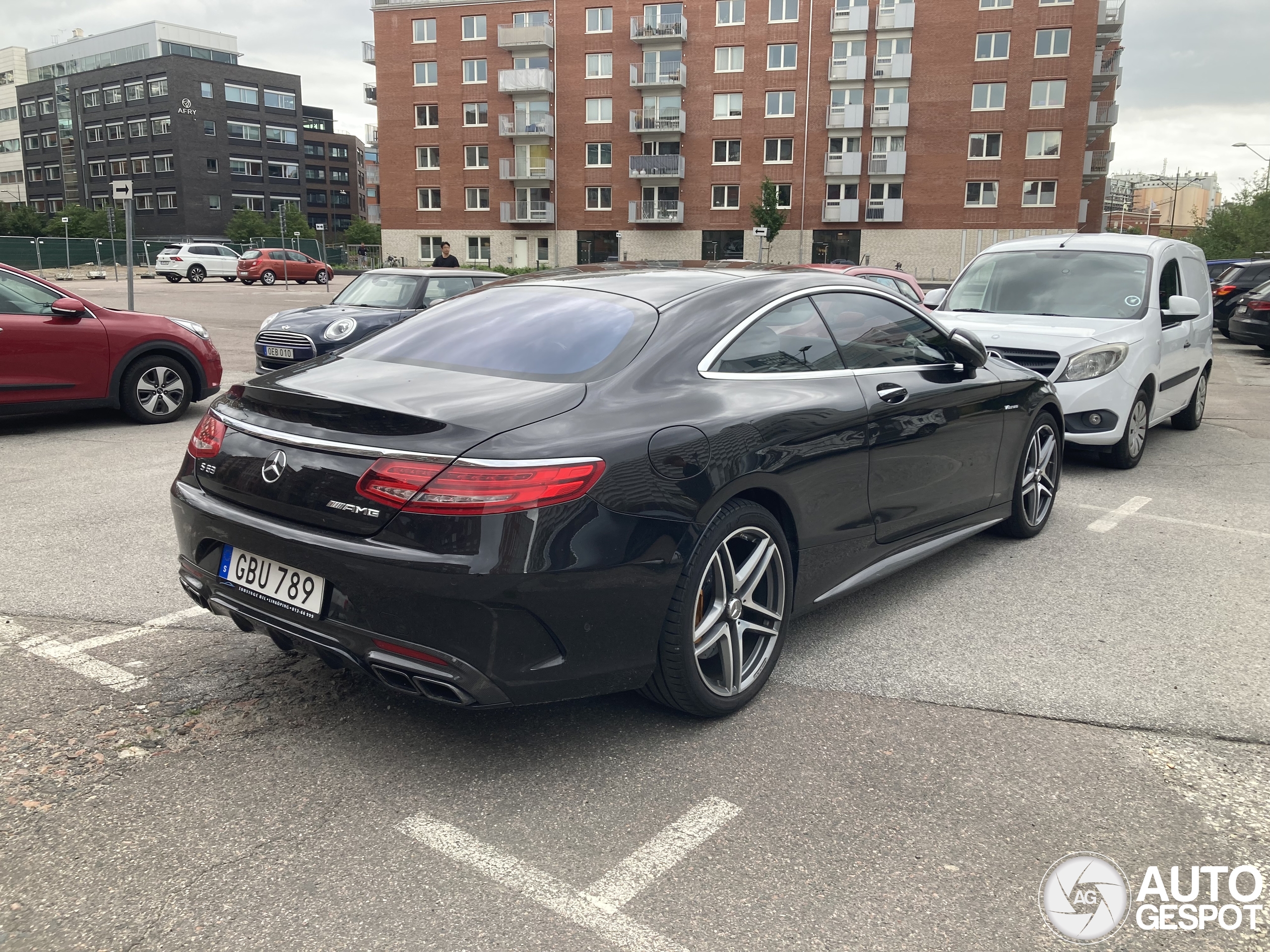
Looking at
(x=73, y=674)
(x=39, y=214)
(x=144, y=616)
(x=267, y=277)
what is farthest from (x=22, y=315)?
(x=39, y=214)

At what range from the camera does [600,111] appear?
2426 inches

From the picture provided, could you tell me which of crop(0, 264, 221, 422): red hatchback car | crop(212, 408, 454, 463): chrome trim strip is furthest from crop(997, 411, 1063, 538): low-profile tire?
crop(0, 264, 221, 422): red hatchback car

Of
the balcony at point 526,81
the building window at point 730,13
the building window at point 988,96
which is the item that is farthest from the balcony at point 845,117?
the balcony at point 526,81

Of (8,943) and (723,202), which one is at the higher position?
(723,202)

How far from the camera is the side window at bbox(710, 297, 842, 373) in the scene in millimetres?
3666

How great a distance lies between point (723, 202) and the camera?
2388 inches

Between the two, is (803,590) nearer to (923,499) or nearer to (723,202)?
(923,499)

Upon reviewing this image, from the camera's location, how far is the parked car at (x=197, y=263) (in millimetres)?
46531

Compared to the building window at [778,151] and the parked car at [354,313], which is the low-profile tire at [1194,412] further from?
the building window at [778,151]

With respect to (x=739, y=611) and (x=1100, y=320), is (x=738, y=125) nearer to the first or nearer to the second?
(x=1100, y=320)

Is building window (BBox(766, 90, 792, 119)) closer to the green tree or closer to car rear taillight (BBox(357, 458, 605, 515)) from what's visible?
the green tree

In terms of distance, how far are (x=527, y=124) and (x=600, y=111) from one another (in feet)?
14.7

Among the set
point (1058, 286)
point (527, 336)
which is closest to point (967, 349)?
point (527, 336)

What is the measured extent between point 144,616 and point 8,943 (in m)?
2.26
